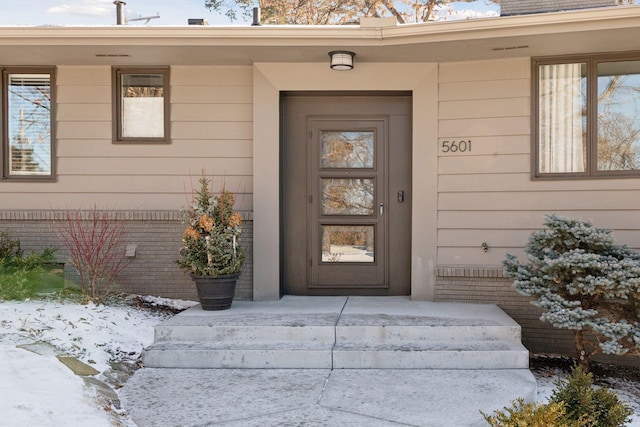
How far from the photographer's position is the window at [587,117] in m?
5.52

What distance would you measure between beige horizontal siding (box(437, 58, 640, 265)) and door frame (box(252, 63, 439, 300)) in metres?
0.13

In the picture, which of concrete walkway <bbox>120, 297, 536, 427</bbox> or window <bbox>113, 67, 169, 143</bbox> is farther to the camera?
window <bbox>113, 67, 169, 143</bbox>

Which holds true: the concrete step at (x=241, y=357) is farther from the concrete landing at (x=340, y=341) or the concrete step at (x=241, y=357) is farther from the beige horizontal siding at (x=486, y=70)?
the beige horizontal siding at (x=486, y=70)

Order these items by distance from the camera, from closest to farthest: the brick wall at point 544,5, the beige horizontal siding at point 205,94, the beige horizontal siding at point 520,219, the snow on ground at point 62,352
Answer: the snow on ground at point 62,352, the beige horizontal siding at point 520,219, the brick wall at point 544,5, the beige horizontal siding at point 205,94

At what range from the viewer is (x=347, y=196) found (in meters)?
6.20

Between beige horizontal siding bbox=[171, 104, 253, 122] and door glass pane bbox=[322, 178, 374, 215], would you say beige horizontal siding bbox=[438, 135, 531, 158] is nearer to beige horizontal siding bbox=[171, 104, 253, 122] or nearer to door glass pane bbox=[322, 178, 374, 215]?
door glass pane bbox=[322, 178, 374, 215]

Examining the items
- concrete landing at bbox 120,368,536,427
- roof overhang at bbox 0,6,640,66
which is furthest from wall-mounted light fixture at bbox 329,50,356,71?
concrete landing at bbox 120,368,536,427

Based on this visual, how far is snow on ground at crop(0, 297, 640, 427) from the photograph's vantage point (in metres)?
3.25

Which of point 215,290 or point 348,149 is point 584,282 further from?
point 215,290

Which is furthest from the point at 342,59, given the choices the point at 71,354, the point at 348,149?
the point at 71,354

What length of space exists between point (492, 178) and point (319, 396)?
2.97 metres

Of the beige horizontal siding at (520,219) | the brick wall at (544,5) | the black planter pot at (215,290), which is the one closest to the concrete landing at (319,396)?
the black planter pot at (215,290)

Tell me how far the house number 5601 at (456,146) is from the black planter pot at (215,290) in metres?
2.41

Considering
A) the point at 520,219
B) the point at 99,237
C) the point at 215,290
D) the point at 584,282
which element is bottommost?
the point at 215,290
